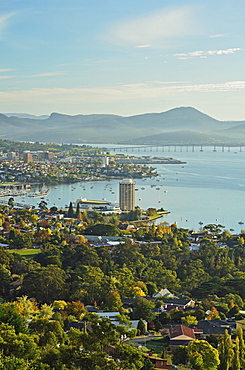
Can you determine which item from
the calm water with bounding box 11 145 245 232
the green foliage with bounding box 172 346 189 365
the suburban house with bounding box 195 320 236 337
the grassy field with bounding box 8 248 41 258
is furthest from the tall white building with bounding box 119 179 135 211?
the green foliage with bounding box 172 346 189 365

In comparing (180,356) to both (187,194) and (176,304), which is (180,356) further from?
(187,194)

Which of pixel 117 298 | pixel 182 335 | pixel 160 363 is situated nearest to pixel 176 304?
pixel 117 298

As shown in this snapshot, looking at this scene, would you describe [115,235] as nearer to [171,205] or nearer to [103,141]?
[171,205]

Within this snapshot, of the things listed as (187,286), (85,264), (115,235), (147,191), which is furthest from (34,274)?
(147,191)

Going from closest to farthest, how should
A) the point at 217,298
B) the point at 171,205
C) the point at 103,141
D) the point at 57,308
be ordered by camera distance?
the point at 57,308 < the point at 217,298 < the point at 171,205 < the point at 103,141

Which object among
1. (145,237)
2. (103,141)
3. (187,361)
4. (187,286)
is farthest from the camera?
(103,141)

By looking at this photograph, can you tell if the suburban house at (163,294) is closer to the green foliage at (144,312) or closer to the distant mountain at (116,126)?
the green foliage at (144,312)

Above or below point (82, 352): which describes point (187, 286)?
below

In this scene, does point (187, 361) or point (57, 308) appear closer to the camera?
point (187, 361)
